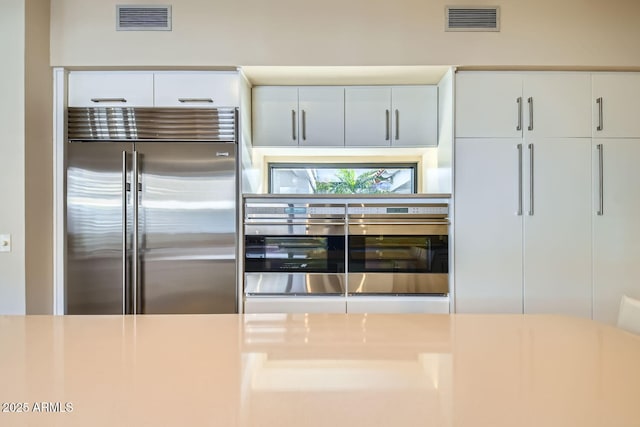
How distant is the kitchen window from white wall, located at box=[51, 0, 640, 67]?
2.91 ft

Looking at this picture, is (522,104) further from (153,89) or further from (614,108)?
(153,89)

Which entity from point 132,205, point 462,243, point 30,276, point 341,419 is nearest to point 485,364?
point 341,419

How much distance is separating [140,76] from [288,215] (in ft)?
4.58

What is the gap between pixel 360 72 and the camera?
2.65 m

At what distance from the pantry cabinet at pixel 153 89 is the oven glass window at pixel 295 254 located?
39.0 inches

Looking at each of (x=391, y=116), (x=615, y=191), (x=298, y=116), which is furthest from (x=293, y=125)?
(x=615, y=191)

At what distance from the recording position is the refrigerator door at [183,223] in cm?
263

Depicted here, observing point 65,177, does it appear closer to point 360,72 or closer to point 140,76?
point 140,76

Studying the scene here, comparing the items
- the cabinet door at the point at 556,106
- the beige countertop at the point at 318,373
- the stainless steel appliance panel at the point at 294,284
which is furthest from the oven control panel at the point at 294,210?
the beige countertop at the point at 318,373

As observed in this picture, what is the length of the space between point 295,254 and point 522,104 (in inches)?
73.0

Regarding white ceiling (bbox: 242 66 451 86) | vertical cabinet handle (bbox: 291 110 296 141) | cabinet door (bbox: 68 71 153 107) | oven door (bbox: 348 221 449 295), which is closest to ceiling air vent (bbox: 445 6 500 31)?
white ceiling (bbox: 242 66 451 86)

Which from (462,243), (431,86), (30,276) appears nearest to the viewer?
(30,276)

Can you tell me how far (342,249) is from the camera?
2.68 m

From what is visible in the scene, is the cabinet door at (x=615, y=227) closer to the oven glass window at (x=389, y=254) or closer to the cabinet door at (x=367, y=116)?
the oven glass window at (x=389, y=254)
